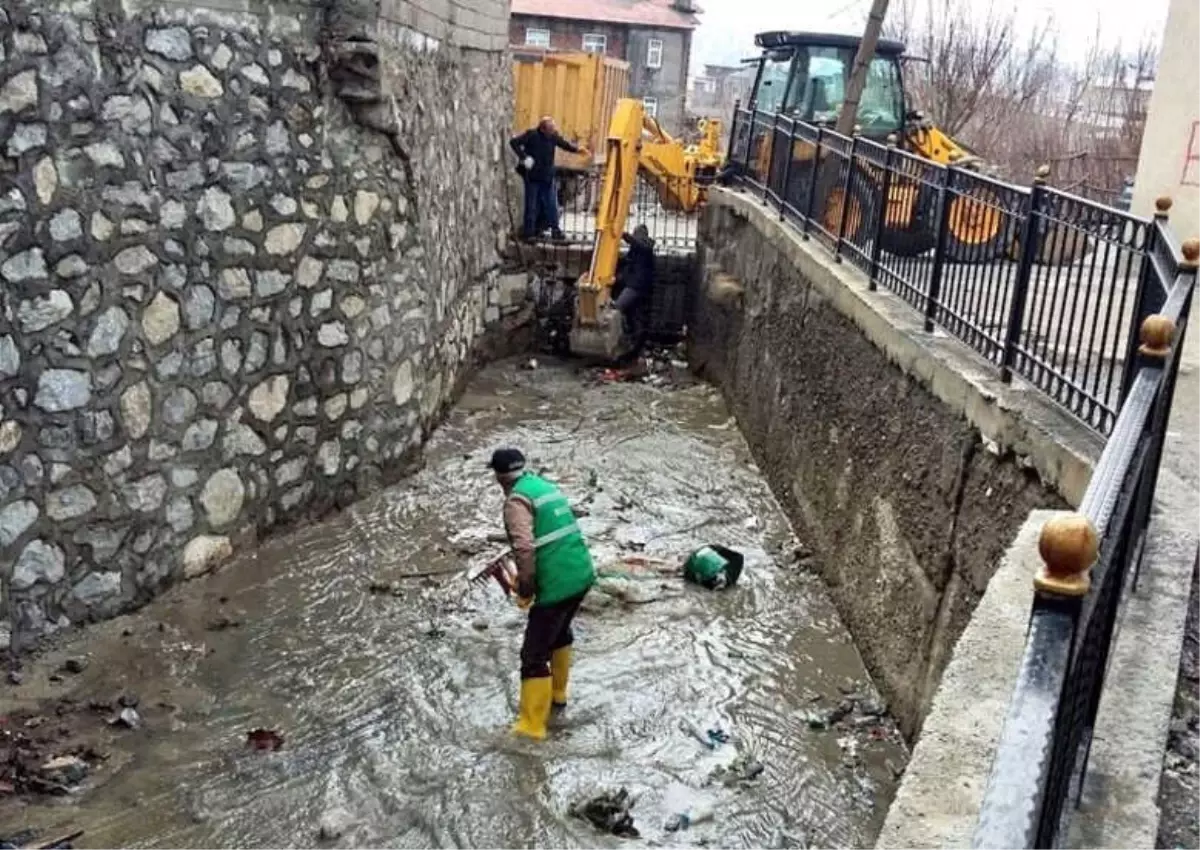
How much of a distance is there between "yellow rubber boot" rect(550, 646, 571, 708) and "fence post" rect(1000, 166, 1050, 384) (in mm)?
2548

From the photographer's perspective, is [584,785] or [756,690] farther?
[756,690]

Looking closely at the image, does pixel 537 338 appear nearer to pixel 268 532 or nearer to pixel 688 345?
pixel 688 345

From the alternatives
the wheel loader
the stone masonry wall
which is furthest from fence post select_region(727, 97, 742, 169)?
the stone masonry wall

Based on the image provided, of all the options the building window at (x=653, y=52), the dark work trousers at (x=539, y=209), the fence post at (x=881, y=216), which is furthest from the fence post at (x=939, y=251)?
the building window at (x=653, y=52)

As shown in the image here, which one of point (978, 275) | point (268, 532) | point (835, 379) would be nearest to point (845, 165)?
point (835, 379)

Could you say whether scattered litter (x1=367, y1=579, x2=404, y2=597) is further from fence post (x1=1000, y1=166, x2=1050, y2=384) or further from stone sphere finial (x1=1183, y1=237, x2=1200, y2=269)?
stone sphere finial (x1=1183, y1=237, x2=1200, y2=269)

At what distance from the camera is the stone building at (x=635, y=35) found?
43375 mm

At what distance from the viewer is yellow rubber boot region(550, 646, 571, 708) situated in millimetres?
6164

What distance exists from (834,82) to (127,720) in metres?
Result: 11.7

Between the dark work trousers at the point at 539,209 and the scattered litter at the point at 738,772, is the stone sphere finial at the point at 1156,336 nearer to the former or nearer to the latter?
the scattered litter at the point at 738,772

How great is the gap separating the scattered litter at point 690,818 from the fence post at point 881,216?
4.14 meters

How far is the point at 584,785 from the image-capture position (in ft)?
17.9

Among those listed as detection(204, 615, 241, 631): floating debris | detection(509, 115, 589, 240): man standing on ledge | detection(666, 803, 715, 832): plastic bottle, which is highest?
detection(509, 115, 589, 240): man standing on ledge

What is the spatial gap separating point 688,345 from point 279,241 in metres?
8.39
